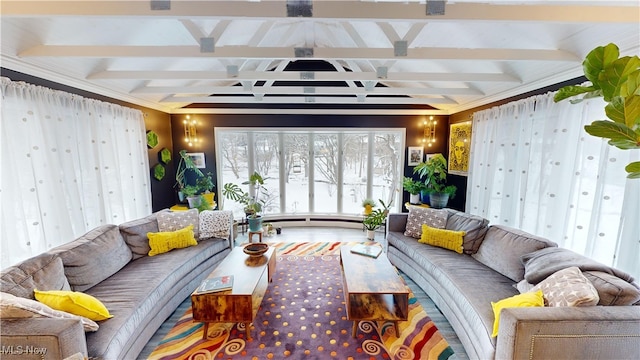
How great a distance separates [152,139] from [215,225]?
2042 mm

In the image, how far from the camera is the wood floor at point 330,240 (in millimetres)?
2068

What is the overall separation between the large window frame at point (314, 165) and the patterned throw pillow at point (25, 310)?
3.51 m

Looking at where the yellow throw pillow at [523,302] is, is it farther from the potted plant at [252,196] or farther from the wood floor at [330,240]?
the potted plant at [252,196]

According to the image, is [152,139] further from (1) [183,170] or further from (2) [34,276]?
(2) [34,276]

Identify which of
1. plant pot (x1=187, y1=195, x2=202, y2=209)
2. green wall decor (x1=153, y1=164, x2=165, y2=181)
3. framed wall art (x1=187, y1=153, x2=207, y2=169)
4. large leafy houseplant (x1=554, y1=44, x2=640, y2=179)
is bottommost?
plant pot (x1=187, y1=195, x2=202, y2=209)

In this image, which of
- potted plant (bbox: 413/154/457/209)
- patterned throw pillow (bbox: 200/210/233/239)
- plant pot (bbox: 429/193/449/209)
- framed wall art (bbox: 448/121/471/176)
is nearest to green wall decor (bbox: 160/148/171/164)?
patterned throw pillow (bbox: 200/210/233/239)

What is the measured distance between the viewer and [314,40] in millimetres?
3869

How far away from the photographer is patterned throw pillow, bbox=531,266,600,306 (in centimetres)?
155

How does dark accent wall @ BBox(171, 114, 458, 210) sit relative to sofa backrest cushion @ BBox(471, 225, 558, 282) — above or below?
above

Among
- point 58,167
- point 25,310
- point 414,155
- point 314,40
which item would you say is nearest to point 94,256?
point 25,310

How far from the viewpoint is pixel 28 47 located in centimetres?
211

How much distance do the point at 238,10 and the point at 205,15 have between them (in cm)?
21

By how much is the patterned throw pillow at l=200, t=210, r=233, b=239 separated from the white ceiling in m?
1.68

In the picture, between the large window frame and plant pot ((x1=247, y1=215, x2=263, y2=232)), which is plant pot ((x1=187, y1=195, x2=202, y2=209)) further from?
plant pot ((x1=247, y1=215, x2=263, y2=232))
